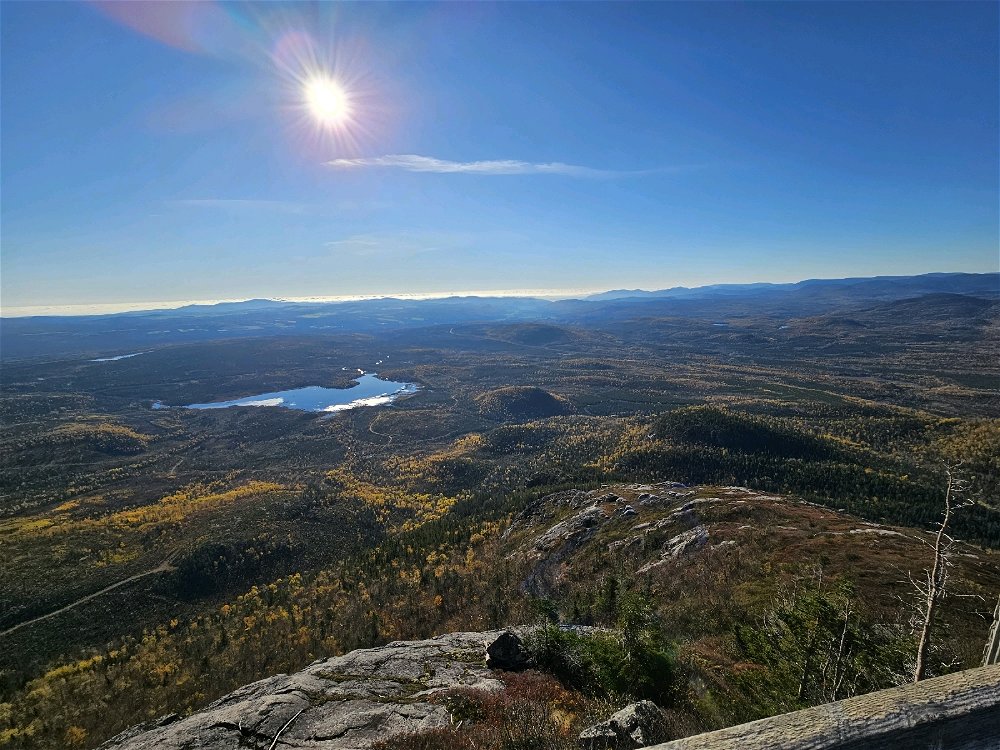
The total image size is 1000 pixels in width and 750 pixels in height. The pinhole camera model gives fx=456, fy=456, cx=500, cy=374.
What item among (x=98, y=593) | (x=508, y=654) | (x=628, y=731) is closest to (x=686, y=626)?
(x=508, y=654)

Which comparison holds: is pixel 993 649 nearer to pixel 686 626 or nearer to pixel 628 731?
pixel 628 731

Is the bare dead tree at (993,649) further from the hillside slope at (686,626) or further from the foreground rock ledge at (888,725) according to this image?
the foreground rock ledge at (888,725)

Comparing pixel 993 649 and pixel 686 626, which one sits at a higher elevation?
pixel 993 649

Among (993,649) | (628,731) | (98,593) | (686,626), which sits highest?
(993,649)

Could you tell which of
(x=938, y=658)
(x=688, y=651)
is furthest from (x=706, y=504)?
(x=938, y=658)

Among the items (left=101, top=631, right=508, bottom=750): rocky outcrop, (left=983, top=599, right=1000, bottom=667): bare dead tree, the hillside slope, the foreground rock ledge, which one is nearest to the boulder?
(left=101, top=631, right=508, bottom=750): rocky outcrop

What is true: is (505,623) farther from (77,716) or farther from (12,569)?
(12,569)

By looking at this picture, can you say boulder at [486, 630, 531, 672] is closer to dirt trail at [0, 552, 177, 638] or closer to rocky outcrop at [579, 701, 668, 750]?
rocky outcrop at [579, 701, 668, 750]
